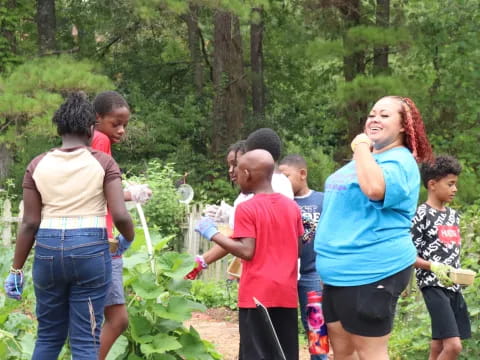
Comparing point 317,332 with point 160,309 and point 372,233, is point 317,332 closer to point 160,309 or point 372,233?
point 160,309

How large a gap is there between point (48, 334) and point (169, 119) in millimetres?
16837

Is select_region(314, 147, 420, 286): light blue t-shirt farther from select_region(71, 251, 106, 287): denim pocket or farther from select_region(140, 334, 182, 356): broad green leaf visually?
select_region(140, 334, 182, 356): broad green leaf

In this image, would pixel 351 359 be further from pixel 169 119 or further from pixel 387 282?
pixel 169 119

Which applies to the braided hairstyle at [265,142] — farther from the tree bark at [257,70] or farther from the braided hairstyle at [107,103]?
the tree bark at [257,70]

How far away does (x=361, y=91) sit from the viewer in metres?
14.0

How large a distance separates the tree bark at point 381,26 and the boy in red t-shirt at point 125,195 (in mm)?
11482

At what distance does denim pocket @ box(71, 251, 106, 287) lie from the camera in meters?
3.94

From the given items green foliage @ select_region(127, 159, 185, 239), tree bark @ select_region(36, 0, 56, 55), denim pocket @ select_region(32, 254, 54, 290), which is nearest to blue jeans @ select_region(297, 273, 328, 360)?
denim pocket @ select_region(32, 254, 54, 290)

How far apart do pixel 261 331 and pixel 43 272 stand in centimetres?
121

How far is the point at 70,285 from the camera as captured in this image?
4.03 metres

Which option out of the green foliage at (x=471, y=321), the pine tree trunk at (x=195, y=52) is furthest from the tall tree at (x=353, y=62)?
the green foliage at (x=471, y=321)

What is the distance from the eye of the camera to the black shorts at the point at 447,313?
511cm

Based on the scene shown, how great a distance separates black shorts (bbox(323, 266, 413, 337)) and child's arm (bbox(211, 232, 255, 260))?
0.63 meters

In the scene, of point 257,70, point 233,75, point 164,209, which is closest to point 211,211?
point 164,209
